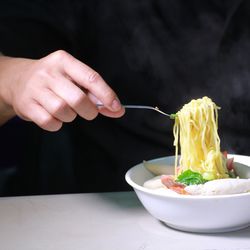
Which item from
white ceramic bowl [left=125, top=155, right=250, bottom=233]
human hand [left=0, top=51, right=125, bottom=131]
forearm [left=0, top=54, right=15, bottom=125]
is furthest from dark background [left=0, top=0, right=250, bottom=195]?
white ceramic bowl [left=125, top=155, right=250, bottom=233]

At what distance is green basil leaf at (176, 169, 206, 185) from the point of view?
4.34 ft

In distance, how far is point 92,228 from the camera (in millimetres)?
1403

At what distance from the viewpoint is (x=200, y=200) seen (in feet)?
3.99

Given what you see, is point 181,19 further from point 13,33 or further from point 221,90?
point 13,33

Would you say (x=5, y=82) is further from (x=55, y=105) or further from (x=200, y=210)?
(x=200, y=210)

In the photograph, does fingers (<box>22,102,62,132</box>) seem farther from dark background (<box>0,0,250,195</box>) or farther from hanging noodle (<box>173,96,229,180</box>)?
dark background (<box>0,0,250,195</box>)

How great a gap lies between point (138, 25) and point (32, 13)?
0.35 metres

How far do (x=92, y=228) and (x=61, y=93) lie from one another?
1.08 ft

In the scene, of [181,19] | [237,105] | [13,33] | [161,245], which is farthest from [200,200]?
[13,33]

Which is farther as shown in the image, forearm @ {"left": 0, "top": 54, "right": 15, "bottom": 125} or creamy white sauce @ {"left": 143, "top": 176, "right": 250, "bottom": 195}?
forearm @ {"left": 0, "top": 54, "right": 15, "bottom": 125}

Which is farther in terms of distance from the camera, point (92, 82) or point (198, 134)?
point (198, 134)

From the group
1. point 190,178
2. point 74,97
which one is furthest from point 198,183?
point 74,97

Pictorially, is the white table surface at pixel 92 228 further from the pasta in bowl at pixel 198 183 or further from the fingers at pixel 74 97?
the fingers at pixel 74 97

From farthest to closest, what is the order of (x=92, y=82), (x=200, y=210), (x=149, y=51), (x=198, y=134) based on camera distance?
(x=149, y=51), (x=198, y=134), (x=92, y=82), (x=200, y=210)
